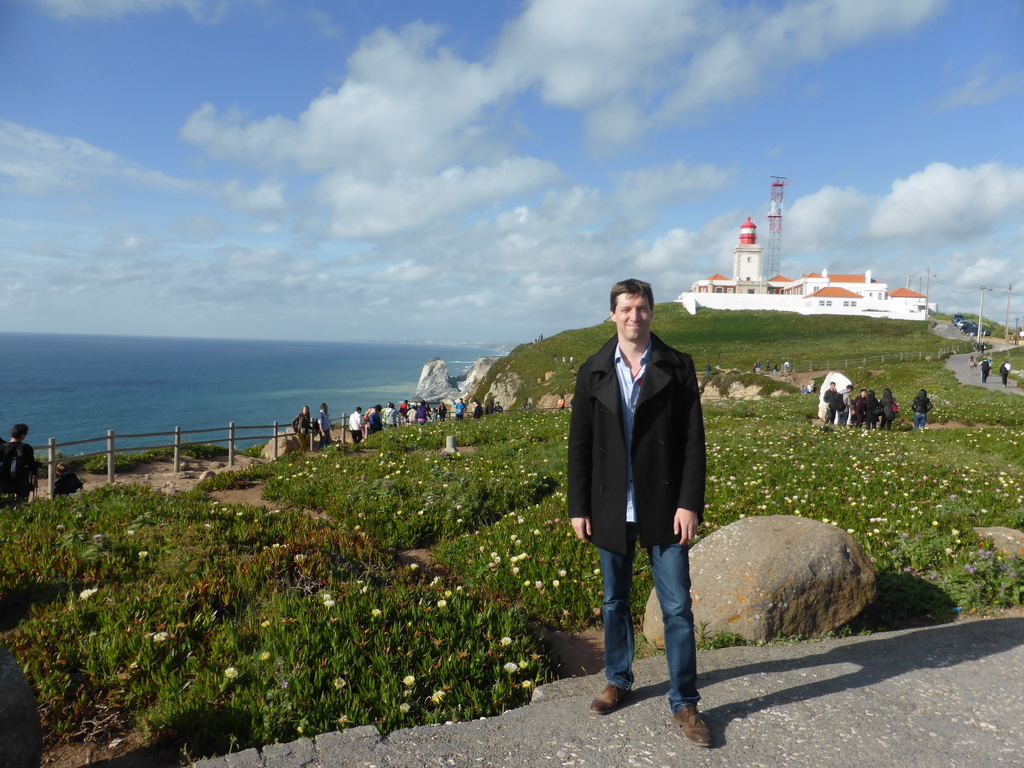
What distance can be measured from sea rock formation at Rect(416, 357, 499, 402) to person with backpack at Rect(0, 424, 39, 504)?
113 meters

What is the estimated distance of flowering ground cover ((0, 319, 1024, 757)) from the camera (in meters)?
4.43

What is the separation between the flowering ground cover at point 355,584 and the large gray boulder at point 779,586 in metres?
0.38

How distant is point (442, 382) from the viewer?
483 feet

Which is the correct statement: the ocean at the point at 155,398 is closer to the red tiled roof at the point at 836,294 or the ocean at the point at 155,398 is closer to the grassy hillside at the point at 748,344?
the grassy hillside at the point at 748,344

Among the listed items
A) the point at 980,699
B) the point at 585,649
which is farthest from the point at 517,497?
the point at 980,699

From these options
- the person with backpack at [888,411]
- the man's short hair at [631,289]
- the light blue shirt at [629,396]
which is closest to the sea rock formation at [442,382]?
the person with backpack at [888,411]

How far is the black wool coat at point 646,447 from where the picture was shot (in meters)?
4.00

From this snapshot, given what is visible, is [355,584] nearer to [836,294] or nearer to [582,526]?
[582,526]

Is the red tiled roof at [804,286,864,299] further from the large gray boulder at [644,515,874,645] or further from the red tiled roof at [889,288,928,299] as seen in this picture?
the large gray boulder at [644,515,874,645]

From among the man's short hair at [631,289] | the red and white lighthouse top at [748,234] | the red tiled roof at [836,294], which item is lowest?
the man's short hair at [631,289]

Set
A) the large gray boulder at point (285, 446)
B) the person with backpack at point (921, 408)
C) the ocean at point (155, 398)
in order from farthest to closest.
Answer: the ocean at point (155, 398)
the large gray boulder at point (285, 446)
the person with backpack at point (921, 408)

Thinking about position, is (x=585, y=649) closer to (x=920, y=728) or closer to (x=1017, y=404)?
(x=920, y=728)

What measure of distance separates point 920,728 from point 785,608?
1614mm

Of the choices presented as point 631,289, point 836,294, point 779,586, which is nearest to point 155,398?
point 836,294
